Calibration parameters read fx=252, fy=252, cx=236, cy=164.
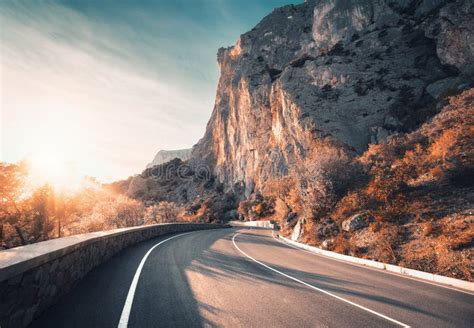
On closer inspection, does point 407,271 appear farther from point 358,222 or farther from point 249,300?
point 249,300

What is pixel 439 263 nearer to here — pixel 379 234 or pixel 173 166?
pixel 379 234

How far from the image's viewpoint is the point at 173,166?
368 feet

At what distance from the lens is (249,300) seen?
17.4 feet

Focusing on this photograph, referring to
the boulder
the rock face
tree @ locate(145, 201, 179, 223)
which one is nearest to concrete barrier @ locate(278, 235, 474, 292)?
the boulder

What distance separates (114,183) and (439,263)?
137 meters

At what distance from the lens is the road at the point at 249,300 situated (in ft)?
14.0

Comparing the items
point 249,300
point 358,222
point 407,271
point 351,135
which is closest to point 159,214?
point 351,135

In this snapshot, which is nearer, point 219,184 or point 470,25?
point 470,25

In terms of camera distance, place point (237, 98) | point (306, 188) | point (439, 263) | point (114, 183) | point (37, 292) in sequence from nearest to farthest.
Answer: point (37, 292) → point (439, 263) → point (306, 188) → point (237, 98) → point (114, 183)

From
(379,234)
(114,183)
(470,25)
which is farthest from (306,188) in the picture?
(114,183)

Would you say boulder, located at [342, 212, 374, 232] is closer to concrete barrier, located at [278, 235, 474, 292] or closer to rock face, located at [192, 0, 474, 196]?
concrete barrier, located at [278, 235, 474, 292]

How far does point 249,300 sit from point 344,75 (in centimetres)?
4832

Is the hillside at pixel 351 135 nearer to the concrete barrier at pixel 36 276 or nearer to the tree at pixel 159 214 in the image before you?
the concrete barrier at pixel 36 276

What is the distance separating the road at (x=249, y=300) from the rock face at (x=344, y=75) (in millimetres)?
34226
